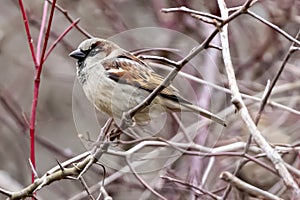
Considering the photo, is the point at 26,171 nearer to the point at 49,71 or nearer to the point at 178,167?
the point at 49,71

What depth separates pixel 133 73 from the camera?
2955 millimetres

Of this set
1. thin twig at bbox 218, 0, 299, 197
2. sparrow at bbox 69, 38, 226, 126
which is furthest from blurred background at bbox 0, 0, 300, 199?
thin twig at bbox 218, 0, 299, 197

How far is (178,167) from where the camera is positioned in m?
4.56

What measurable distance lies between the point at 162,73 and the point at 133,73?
28 centimetres

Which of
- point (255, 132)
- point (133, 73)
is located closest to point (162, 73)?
point (133, 73)

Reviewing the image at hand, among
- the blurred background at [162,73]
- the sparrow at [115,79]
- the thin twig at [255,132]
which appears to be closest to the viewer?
the thin twig at [255,132]

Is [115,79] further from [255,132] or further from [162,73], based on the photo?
[255,132]

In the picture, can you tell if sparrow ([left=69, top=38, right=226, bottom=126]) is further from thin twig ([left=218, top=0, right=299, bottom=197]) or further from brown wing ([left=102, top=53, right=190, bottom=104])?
thin twig ([left=218, top=0, right=299, bottom=197])

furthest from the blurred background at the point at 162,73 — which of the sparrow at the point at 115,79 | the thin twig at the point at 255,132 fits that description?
the thin twig at the point at 255,132

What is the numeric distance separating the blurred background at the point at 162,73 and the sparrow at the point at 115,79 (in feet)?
Answer: 0.62

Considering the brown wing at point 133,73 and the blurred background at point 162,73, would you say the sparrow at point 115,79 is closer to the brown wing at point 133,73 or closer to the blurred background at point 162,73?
the brown wing at point 133,73

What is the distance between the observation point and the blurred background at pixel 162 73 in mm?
4023

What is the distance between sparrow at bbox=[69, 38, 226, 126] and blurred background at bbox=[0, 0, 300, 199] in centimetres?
19

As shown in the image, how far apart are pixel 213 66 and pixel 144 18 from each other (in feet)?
4.97
